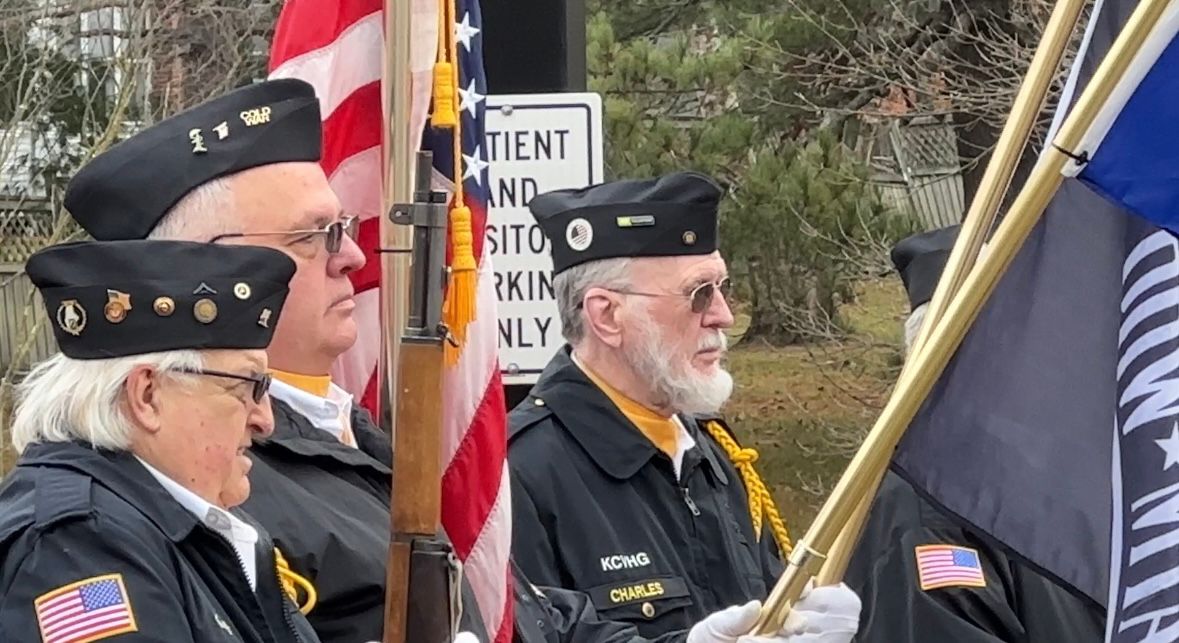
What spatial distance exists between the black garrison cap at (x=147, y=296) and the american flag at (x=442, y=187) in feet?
2.65

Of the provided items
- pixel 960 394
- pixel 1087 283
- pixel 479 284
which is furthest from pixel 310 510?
pixel 1087 283

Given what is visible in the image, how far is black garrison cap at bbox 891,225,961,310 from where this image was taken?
14.3 feet

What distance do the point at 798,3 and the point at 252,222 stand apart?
387 inches

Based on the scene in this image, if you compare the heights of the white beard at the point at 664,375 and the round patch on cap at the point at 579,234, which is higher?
the round patch on cap at the point at 579,234

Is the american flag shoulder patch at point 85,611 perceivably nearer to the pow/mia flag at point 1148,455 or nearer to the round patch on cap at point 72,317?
the round patch on cap at point 72,317

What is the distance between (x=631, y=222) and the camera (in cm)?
487

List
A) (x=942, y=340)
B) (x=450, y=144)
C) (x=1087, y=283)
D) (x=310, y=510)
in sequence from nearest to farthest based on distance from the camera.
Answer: (x=942, y=340) → (x=1087, y=283) → (x=310, y=510) → (x=450, y=144)

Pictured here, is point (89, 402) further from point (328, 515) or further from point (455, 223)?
point (455, 223)

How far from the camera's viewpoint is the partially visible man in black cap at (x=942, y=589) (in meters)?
3.83

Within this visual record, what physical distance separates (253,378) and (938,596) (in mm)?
1521

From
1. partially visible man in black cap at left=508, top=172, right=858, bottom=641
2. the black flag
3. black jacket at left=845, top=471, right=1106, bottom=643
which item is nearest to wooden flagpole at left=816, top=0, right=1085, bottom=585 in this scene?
the black flag

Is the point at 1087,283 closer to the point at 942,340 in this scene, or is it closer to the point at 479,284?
the point at 942,340

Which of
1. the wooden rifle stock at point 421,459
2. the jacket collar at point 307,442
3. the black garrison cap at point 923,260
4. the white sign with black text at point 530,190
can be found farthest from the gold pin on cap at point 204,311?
the white sign with black text at point 530,190

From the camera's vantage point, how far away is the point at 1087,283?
315cm
